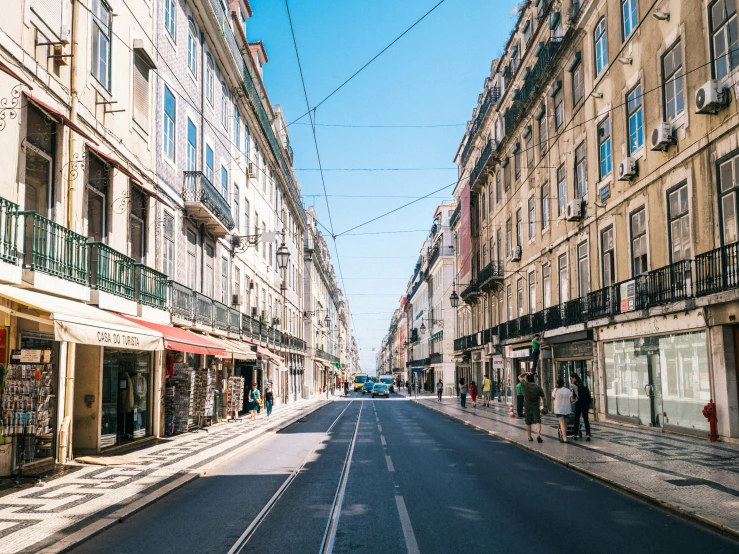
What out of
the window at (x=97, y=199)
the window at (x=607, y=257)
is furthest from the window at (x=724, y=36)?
the window at (x=97, y=199)

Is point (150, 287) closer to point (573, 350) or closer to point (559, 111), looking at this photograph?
point (573, 350)

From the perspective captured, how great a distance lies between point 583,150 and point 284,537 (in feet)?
73.5

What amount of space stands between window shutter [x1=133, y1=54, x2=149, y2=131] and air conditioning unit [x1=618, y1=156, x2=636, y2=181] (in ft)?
46.4

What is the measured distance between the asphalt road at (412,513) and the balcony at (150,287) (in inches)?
206

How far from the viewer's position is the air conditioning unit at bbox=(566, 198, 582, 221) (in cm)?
2641

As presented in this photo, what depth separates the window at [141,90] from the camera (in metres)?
18.2

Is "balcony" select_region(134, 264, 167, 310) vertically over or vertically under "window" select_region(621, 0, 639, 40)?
under

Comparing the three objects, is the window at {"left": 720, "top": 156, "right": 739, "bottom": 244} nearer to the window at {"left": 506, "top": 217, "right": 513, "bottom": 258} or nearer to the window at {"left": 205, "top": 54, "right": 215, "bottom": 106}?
the window at {"left": 205, "top": 54, "right": 215, "bottom": 106}

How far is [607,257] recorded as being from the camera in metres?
24.3

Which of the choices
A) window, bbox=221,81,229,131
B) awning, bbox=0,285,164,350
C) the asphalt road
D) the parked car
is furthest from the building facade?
the parked car

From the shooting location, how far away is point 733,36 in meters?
15.7

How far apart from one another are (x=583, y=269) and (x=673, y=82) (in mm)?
9422

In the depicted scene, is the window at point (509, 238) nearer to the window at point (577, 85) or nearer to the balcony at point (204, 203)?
the window at point (577, 85)

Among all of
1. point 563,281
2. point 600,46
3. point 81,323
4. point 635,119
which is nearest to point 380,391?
point 563,281
